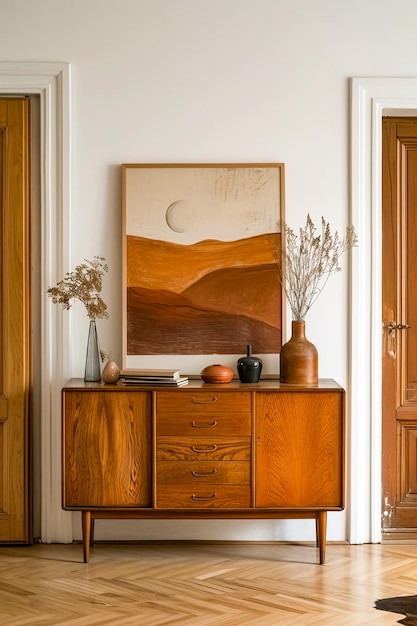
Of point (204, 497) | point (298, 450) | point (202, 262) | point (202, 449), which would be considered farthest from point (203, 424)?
point (202, 262)

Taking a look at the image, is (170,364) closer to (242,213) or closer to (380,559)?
(242,213)

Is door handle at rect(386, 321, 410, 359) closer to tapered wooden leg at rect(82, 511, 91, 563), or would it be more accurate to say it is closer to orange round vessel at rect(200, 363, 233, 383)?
orange round vessel at rect(200, 363, 233, 383)

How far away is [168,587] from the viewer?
13.2ft

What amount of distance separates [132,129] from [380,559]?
104 inches

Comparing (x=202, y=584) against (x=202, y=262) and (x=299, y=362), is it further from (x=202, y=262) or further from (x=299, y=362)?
(x=202, y=262)

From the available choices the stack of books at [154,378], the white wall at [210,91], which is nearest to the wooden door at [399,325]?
the white wall at [210,91]

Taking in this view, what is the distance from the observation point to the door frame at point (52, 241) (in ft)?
15.5

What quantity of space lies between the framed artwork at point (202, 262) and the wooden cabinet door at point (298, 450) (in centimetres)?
49

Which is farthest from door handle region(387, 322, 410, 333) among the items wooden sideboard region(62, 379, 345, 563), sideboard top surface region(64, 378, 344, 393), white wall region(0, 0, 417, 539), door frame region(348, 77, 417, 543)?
wooden sideboard region(62, 379, 345, 563)

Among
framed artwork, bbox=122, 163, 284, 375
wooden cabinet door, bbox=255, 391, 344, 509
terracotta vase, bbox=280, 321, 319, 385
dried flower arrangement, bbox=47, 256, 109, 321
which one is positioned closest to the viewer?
wooden cabinet door, bbox=255, 391, 344, 509

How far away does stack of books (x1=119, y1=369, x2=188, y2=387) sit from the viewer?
14.1 feet

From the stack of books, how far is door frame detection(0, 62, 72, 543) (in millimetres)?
540

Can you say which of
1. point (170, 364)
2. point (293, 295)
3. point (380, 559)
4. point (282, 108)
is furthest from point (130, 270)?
point (380, 559)

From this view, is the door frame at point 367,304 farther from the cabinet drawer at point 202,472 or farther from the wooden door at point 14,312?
the wooden door at point 14,312
